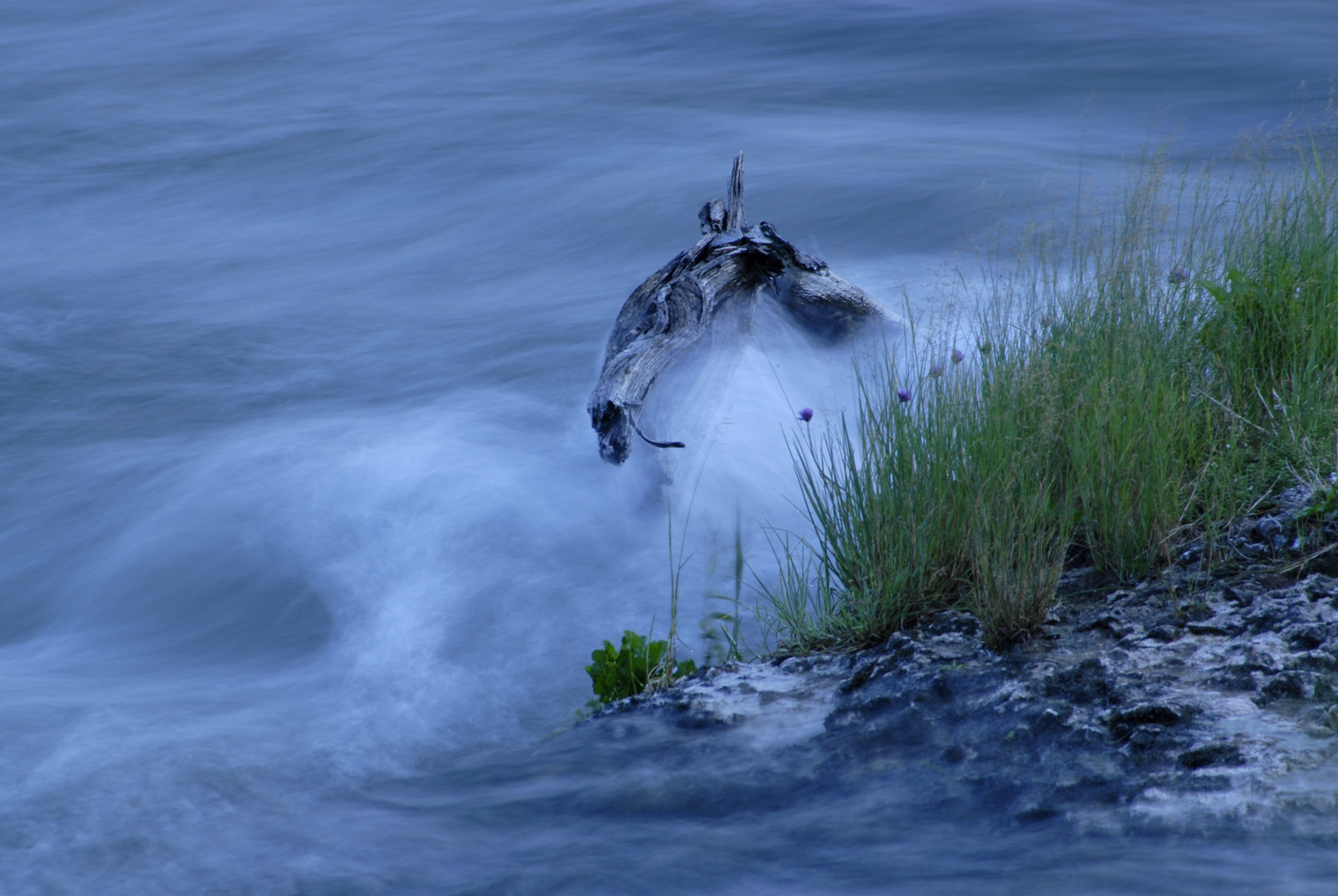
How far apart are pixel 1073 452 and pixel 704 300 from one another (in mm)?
1819

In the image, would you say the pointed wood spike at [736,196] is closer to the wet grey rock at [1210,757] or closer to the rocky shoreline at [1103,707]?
the rocky shoreline at [1103,707]

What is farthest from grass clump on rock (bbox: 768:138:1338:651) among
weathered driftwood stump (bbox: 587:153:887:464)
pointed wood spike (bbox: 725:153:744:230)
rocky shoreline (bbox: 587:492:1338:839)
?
pointed wood spike (bbox: 725:153:744:230)

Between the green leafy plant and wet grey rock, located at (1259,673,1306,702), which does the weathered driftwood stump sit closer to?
the green leafy plant

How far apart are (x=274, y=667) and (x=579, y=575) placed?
1.03m

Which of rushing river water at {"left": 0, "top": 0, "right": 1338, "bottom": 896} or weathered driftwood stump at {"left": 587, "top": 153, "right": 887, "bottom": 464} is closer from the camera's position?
rushing river water at {"left": 0, "top": 0, "right": 1338, "bottom": 896}

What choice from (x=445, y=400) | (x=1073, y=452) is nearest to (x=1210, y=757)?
(x=1073, y=452)

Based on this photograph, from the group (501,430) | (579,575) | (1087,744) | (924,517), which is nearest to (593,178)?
(501,430)

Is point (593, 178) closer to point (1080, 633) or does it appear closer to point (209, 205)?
point (209, 205)

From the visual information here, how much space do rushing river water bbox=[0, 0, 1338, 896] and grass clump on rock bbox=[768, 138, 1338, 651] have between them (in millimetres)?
571

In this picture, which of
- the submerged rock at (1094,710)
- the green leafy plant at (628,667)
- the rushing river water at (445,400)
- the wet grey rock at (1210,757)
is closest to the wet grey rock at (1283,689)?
the submerged rock at (1094,710)

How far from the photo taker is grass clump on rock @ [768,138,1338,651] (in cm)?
282

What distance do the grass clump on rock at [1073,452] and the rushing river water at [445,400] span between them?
0.57 m

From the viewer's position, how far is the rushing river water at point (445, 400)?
2486 mm

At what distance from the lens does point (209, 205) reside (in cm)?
934
